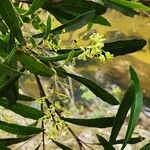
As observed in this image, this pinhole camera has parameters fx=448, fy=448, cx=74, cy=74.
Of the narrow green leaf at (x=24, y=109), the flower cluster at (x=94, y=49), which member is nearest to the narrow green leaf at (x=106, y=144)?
the narrow green leaf at (x=24, y=109)

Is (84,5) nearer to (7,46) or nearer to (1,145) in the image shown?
(7,46)

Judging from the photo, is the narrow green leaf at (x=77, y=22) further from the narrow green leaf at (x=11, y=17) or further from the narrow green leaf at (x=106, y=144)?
the narrow green leaf at (x=106, y=144)

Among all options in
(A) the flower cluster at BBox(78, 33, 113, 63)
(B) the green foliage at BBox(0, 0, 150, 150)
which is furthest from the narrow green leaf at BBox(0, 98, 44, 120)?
(A) the flower cluster at BBox(78, 33, 113, 63)

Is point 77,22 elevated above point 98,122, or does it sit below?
above

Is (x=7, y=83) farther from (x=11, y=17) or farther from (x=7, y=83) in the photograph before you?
(x=11, y=17)

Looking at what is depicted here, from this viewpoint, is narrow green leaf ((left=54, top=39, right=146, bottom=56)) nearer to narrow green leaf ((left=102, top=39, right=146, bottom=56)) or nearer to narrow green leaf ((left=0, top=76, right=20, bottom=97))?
narrow green leaf ((left=102, top=39, right=146, bottom=56))

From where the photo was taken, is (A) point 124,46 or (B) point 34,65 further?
(A) point 124,46

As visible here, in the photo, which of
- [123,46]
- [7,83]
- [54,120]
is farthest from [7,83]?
[123,46]
